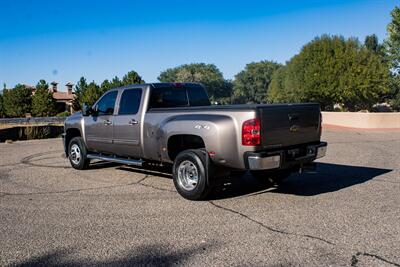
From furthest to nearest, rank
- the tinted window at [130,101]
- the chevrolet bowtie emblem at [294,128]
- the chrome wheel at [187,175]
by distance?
1. the tinted window at [130,101]
2. the chrome wheel at [187,175]
3. the chevrolet bowtie emblem at [294,128]

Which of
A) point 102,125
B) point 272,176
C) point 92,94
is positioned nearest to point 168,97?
point 102,125

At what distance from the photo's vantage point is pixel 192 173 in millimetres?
6969

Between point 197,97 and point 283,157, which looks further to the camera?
point 197,97

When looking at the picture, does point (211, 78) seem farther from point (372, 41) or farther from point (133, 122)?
point (133, 122)

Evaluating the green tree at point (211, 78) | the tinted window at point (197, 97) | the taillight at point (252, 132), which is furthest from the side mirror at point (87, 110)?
the green tree at point (211, 78)

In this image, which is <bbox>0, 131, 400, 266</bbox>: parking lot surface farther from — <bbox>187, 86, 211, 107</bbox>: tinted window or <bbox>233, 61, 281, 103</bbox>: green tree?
<bbox>233, 61, 281, 103</bbox>: green tree

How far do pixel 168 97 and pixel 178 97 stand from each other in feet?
0.89

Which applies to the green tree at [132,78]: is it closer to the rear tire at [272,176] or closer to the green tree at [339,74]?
the green tree at [339,74]

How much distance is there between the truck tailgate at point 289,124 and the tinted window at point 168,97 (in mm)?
2616

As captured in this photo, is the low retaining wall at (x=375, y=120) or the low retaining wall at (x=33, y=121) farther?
the low retaining wall at (x=33, y=121)

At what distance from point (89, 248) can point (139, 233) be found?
706 mm

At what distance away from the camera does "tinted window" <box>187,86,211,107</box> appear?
8.73 metres

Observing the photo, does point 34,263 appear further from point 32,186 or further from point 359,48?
point 359,48

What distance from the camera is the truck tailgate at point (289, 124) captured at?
6.21m
